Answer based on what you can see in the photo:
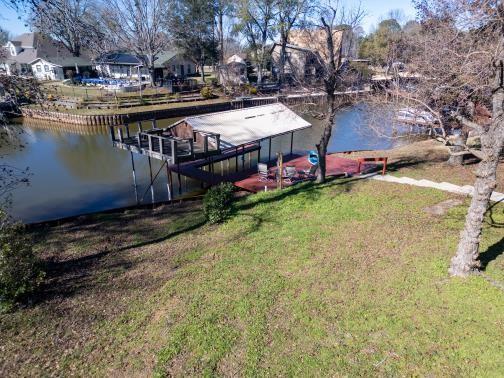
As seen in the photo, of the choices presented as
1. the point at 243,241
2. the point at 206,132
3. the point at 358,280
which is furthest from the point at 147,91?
the point at 358,280

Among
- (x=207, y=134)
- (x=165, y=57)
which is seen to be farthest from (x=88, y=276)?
(x=165, y=57)

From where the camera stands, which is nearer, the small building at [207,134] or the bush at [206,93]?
the small building at [207,134]

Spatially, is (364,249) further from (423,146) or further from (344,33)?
(423,146)

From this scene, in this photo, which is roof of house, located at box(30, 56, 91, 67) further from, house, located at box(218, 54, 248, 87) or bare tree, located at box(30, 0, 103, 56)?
bare tree, located at box(30, 0, 103, 56)

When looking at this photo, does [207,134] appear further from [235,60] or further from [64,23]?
[235,60]

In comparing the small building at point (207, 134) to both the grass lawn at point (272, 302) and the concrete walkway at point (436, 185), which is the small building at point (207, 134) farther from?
the concrete walkway at point (436, 185)

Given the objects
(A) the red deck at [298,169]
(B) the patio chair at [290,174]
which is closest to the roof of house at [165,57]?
(A) the red deck at [298,169]
